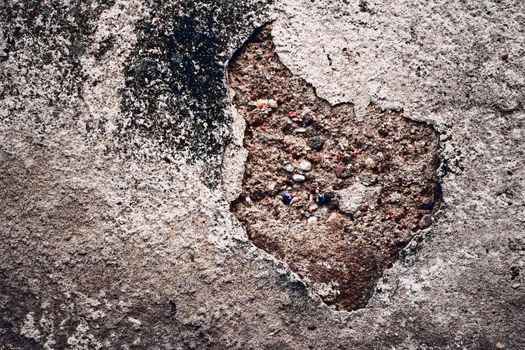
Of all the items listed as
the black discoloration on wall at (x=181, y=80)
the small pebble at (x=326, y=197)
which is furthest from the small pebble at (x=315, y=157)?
the black discoloration on wall at (x=181, y=80)

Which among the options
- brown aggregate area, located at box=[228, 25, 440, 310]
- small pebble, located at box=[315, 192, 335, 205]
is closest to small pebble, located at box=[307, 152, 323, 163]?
brown aggregate area, located at box=[228, 25, 440, 310]

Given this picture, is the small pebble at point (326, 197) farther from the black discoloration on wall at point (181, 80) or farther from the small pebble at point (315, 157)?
the black discoloration on wall at point (181, 80)

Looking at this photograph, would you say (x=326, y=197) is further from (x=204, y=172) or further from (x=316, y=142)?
(x=204, y=172)

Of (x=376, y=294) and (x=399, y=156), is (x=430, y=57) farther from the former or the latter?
(x=376, y=294)

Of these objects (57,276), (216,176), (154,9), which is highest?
(154,9)

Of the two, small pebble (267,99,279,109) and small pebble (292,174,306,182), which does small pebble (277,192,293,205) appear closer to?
small pebble (292,174,306,182)

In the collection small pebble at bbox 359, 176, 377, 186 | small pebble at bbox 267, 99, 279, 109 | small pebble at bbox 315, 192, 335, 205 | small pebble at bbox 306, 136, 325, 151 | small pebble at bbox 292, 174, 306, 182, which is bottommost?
small pebble at bbox 315, 192, 335, 205

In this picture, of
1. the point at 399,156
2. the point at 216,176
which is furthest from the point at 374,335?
the point at 216,176

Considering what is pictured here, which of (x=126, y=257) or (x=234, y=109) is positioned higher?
(x=234, y=109)
